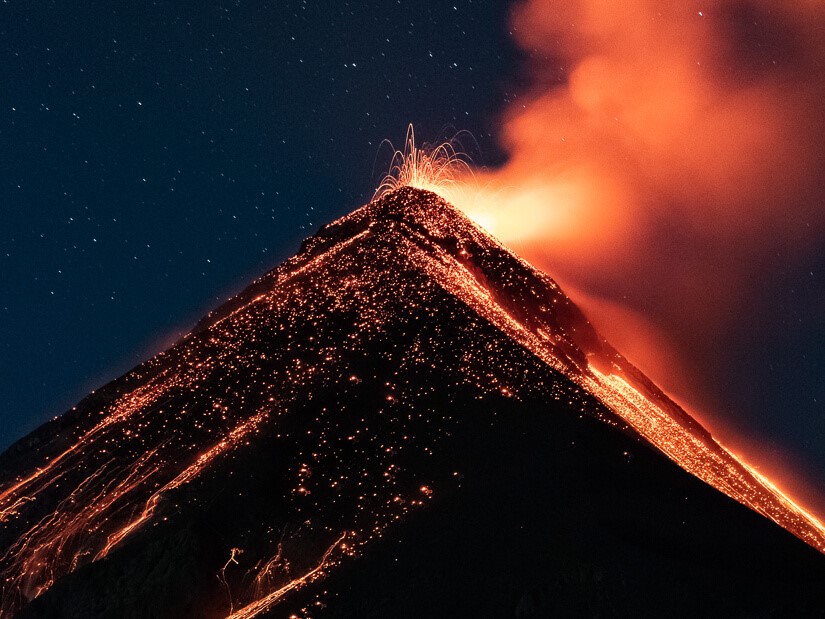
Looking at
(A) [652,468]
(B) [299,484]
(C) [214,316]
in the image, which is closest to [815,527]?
(A) [652,468]

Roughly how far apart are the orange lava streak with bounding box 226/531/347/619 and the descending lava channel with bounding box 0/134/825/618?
0.21 feet

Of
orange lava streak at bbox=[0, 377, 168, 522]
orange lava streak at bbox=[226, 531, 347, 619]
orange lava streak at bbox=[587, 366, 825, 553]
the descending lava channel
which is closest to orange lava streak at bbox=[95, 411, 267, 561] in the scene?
the descending lava channel

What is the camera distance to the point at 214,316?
41.5 metres

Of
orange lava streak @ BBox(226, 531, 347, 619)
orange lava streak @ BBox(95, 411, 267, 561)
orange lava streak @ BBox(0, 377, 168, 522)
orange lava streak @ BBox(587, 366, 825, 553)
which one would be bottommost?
orange lava streak @ BBox(587, 366, 825, 553)

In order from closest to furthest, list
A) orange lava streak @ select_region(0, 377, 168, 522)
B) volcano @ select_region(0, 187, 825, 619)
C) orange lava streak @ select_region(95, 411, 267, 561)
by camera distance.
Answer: volcano @ select_region(0, 187, 825, 619)
orange lava streak @ select_region(95, 411, 267, 561)
orange lava streak @ select_region(0, 377, 168, 522)

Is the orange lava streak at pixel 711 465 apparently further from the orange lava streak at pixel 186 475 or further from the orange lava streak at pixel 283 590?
the orange lava streak at pixel 283 590

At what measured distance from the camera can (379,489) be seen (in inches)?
797

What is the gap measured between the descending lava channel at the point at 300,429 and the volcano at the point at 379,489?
0.26 ft

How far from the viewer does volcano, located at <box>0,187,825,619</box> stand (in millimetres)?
15914

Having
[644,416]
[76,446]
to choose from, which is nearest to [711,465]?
[644,416]

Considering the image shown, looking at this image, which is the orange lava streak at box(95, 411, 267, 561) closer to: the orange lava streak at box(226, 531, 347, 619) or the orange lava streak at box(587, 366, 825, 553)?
the orange lava streak at box(226, 531, 347, 619)

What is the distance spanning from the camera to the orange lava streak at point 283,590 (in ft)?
55.4

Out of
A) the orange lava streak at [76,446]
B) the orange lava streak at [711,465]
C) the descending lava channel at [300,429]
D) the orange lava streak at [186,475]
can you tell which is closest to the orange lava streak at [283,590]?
the descending lava channel at [300,429]

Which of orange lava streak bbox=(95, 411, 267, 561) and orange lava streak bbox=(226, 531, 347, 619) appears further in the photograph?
orange lava streak bbox=(95, 411, 267, 561)
